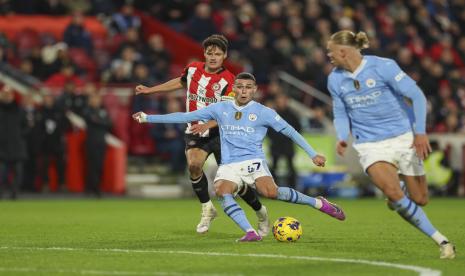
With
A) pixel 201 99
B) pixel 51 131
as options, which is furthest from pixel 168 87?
pixel 51 131

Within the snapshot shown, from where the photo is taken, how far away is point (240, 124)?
39.1ft

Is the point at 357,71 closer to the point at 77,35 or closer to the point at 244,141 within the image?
the point at 244,141

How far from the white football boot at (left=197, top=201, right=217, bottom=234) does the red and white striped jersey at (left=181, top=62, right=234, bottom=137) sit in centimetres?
86

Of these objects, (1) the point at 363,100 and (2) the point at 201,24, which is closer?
(1) the point at 363,100

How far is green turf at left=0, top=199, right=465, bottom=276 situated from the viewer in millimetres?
9008

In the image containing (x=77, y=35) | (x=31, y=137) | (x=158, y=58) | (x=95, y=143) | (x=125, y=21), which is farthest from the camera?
(x=125, y=21)

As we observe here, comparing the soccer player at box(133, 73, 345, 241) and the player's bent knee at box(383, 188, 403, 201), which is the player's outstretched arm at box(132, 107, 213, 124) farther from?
the player's bent knee at box(383, 188, 403, 201)

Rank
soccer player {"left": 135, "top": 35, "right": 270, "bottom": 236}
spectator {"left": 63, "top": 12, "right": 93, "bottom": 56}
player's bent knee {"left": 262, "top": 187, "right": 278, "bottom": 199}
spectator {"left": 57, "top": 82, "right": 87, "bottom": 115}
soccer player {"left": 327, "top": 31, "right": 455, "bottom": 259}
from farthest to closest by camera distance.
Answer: spectator {"left": 63, "top": 12, "right": 93, "bottom": 56}
spectator {"left": 57, "top": 82, "right": 87, "bottom": 115}
soccer player {"left": 135, "top": 35, "right": 270, "bottom": 236}
player's bent knee {"left": 262, "top": 187, "right": 278, "bottom": 199}
soccer player {"left": 327, "top": 31, "right": 455, "bottom": 259}

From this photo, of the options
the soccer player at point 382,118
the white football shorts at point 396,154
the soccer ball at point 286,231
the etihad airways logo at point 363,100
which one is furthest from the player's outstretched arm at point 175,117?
the white football shorts at point 396,154

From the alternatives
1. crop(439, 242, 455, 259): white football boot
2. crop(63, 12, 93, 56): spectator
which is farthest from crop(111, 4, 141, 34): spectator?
crop(439, 242, 455, 259): white football boot

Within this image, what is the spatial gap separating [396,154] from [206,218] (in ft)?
12.4

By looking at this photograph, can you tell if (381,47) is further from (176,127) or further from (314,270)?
(314,270)

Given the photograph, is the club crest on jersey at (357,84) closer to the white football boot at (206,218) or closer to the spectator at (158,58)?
the white football boot at (206,218)

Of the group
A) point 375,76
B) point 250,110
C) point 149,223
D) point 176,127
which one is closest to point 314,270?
point 375,76
